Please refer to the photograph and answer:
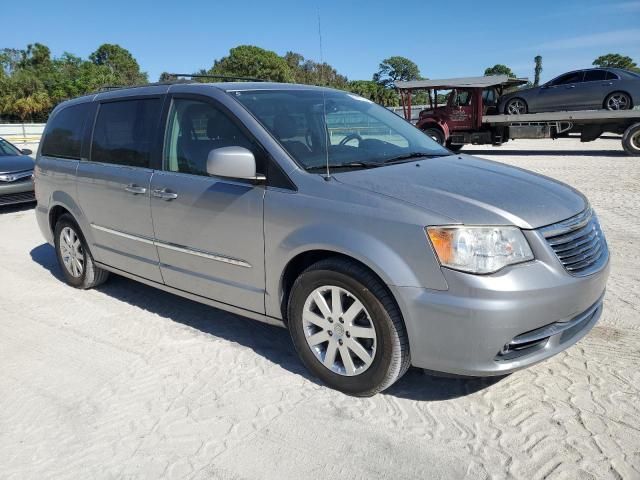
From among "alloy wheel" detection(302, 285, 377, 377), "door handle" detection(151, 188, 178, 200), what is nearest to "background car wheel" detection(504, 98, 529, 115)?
"door handle" detection(151, 188, 178, 200)

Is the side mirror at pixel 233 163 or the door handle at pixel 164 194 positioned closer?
the side mirror at pixel 233 163

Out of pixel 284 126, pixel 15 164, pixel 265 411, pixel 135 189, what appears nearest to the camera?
pixel 265 411

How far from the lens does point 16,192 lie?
9523mm

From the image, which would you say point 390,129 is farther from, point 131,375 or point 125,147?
point 131,375

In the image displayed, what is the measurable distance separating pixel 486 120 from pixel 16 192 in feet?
46.0

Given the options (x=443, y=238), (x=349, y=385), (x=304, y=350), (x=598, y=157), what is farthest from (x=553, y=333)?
(x=598, y=157)

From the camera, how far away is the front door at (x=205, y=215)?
3354 mm

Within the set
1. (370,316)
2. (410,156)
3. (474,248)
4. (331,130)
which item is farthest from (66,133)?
(474,248)

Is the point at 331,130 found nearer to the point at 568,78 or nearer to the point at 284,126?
Result: the point at 284,126

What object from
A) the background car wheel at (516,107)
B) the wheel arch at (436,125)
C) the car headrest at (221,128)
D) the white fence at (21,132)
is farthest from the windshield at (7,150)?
the white fence at (21,132)

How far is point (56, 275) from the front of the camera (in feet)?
18.7

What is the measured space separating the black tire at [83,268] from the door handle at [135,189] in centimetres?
108

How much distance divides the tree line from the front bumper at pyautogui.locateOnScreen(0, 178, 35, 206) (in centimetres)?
1336

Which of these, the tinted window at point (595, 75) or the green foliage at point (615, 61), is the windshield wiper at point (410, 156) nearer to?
the tinted window at point (595, 75)
